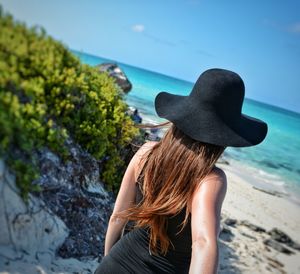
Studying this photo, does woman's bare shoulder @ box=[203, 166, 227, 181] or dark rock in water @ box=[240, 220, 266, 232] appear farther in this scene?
dark rock in water @ box=[240, 220, 266, 232]

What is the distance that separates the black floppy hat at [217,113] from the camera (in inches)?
80.5

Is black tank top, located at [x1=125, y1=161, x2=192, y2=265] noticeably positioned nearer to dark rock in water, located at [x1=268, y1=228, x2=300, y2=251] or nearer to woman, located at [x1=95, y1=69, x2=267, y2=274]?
woman, located at [x1=95, y1=69, x2=267, y2=274]

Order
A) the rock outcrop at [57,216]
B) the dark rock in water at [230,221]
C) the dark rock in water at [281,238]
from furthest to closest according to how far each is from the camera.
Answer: the dark rock in water at [230,221], the dark rock in water at [281,238], the rock outcrop at [57,216]

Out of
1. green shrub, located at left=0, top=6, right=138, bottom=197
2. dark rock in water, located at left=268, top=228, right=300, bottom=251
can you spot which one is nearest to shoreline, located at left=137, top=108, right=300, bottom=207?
dark rock in water, located at left=268, top=228, right=300, bottom=251

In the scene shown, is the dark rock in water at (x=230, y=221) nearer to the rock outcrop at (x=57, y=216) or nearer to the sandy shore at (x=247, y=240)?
the sandy shore at (x=247, y=240)

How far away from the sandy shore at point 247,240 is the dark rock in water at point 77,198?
0.17m

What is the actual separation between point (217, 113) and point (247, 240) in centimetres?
617

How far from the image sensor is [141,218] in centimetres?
225

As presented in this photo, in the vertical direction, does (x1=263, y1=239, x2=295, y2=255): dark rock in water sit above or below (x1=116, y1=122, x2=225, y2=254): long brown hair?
below

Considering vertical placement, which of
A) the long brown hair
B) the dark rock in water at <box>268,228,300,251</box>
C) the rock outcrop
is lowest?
the dark rock in water at <box>268,228,300,251</box>

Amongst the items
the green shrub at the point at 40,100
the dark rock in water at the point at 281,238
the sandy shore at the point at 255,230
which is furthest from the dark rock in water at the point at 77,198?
the dark rock in water at the point at 281,238

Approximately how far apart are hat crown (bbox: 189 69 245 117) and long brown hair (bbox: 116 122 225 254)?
0.23 m

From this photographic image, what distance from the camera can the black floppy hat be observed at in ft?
6.71

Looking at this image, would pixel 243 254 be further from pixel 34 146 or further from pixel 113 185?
pixel 34 146
